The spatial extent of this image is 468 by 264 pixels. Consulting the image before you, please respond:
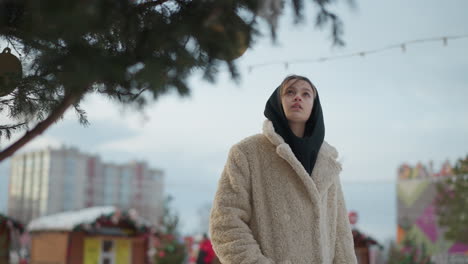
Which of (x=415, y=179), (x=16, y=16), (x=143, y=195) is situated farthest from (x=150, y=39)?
(x=143, y=195)

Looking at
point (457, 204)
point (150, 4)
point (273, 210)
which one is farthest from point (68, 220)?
point (150, 4)

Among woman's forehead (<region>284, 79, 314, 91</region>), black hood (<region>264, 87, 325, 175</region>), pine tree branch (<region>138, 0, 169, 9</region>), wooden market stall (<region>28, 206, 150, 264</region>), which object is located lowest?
wooden market stall (<region>28, 206, 150, 264</region>)

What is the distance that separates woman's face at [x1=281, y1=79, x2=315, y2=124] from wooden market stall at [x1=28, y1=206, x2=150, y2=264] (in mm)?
9682

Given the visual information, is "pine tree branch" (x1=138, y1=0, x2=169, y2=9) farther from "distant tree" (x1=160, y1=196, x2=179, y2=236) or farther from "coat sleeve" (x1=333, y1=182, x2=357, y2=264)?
"distant tree" (x1=160, y1=196, x2=179, y2=236)

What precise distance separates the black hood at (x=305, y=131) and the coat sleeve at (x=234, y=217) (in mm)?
220

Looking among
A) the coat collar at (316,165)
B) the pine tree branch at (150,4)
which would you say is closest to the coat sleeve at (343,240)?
the coat collar at (316,165)

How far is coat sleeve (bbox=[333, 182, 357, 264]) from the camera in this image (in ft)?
7.37

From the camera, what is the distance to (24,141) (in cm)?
Answer: 156

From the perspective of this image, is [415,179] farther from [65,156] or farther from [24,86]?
[65,156]

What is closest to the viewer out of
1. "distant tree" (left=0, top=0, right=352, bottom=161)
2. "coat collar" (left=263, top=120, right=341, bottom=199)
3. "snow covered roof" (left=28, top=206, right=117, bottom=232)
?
"distant tree" (left=0, top=0, right=352, bottom=161)

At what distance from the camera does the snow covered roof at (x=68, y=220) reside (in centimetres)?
1120

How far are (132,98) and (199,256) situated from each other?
7.19 metres

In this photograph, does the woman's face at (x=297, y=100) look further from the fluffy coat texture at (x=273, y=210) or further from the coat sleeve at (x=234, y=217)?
the coat sleeve at (x=234, y=217)

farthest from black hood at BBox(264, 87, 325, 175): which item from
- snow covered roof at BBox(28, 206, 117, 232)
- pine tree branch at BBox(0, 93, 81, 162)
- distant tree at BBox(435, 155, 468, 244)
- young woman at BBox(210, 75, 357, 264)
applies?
snow covered roof at BBox(28, 206, 117, 232)
